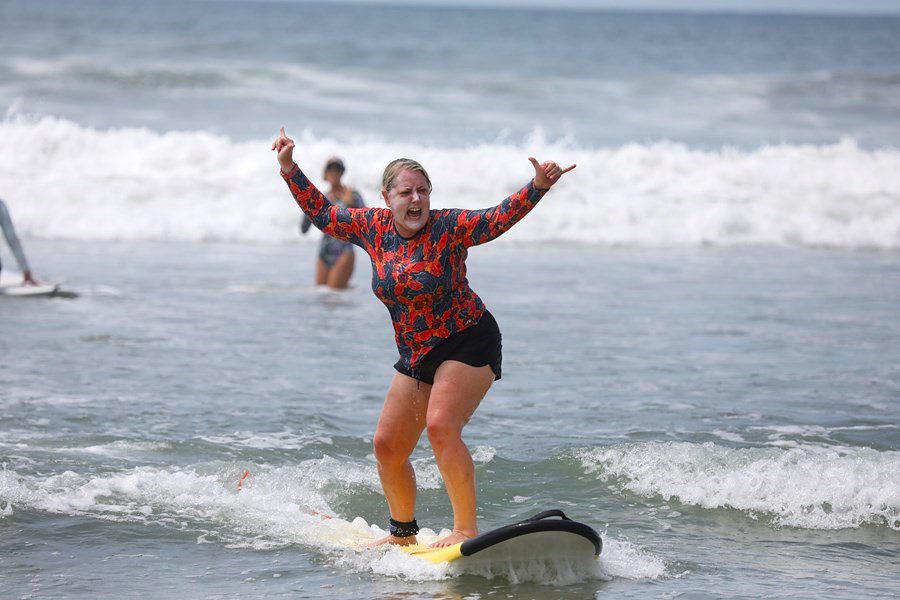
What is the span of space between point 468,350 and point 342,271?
29.5ft

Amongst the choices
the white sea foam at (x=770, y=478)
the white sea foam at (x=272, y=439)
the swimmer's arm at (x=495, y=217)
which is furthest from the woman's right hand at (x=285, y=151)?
the white sea foam at (x=770, y=478)

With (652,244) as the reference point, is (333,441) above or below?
below

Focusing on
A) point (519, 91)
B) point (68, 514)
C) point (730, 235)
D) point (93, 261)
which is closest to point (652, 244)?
point (730, 235)

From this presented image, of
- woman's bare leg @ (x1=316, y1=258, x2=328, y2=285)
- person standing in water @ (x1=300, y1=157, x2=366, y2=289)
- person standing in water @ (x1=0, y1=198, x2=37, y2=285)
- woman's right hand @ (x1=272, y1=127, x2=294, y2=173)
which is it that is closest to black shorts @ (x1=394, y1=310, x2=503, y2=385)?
woman's right hand @ (x1=272, y1=127, x2=294, y2=173)

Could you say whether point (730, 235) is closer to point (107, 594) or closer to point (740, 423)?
point (740, 423)

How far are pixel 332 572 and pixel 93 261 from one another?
38.8ft

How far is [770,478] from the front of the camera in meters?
7.06

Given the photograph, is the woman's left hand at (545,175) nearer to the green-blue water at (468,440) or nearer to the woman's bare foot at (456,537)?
the woman's bare foot at (456,537)

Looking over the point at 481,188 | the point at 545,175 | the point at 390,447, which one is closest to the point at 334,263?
A: the point at 390,447

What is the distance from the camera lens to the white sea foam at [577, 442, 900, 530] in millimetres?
6695

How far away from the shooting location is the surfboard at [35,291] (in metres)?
13.0

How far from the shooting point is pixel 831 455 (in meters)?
7.53

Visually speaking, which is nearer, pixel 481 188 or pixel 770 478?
pixel 770 478

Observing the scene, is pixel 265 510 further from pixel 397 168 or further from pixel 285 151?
pixel 397 168
